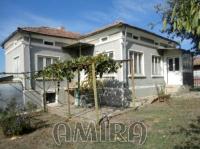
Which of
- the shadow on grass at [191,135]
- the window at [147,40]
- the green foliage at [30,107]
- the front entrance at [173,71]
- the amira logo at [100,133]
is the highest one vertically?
the window at [147,40]

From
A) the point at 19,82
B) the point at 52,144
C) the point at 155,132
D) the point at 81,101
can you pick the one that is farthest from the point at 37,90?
the point at 155,132

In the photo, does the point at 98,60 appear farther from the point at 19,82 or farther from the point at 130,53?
the point at 19,82

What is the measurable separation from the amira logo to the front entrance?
10.9 meters

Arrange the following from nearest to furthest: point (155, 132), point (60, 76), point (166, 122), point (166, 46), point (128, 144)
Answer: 1. point (128, 144)
2. point (155, 132)
3. point (166, 122)
4. point (60, 76)
5. point (166, 46)

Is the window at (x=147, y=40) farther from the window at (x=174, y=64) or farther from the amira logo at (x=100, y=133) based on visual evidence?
the amira logo at (x=100, y=133)

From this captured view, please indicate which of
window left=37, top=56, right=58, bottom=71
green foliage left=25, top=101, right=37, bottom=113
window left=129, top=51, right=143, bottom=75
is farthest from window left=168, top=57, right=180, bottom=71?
green foliage left=25, top=101, right=37, bottom=113

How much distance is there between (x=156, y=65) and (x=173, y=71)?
5.16 feet

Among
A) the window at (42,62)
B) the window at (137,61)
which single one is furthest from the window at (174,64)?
the window at (42,62)

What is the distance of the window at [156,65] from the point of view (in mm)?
18911

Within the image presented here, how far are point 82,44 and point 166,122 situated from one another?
917cm

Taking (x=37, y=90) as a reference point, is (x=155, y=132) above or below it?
below

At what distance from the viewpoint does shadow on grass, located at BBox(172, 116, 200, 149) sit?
6414 mm

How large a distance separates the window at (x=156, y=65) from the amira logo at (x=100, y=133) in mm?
9913

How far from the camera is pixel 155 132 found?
820cm
